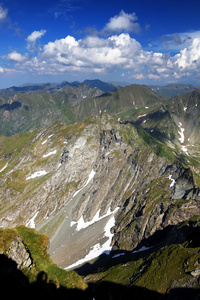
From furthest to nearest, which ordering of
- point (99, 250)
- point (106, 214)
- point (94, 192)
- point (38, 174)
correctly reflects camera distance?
point (38, 174), point (94, 192), point (106, 214), point (99, 250)

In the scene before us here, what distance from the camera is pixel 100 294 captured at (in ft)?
142

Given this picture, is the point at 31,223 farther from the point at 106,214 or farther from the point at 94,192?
the point at 106,214

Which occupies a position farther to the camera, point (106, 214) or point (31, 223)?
point (106, 214)

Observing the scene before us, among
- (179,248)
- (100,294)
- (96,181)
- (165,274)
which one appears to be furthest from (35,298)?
(96,181)

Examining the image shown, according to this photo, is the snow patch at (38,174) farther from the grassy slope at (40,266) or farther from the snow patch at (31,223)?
the grassy slope at (40,266)

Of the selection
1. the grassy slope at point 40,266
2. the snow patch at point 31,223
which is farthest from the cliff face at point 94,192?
the grassy slope at point 40,266

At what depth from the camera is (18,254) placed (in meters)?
31.5

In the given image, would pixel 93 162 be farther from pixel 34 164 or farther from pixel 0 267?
pixel 0 267

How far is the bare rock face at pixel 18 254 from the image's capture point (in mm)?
30747

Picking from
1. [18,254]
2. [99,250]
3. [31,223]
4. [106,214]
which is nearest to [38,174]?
[31,223]

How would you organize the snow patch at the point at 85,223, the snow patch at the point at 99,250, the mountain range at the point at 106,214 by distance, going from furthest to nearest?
the snow patch at the point at 85,223
the snow patch at the point at 99,250
the mountain range at the point at 106,214

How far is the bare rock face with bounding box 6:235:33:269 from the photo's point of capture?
1211 inches

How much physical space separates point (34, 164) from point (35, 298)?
502ft

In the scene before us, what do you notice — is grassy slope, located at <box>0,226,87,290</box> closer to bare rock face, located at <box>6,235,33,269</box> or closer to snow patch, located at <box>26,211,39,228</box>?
bare rock face, located at <box>6,235,33,269</box>
